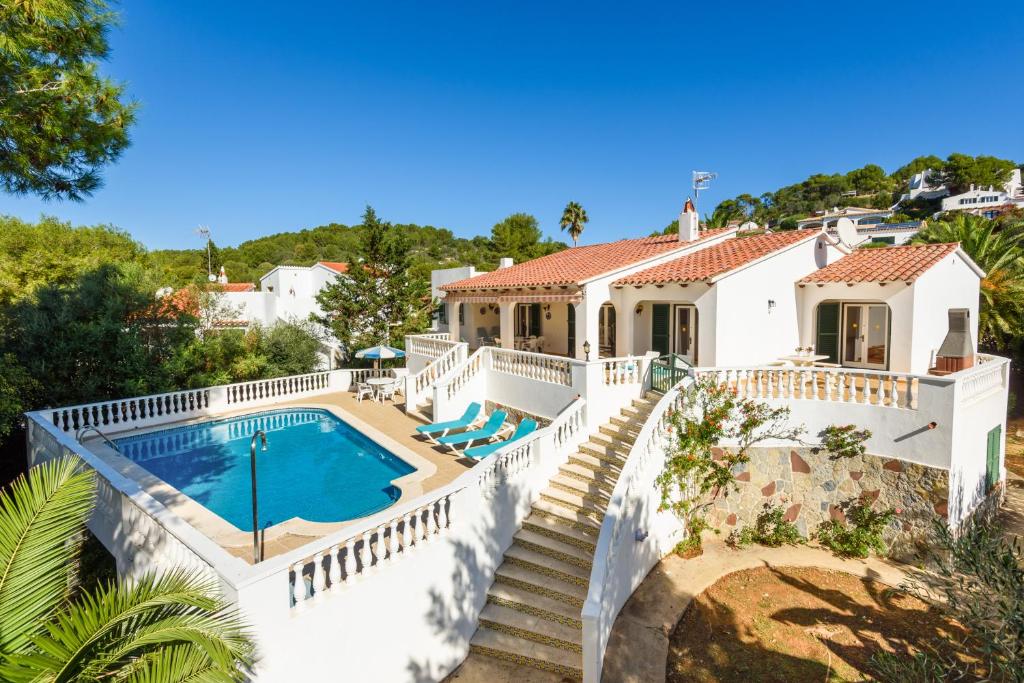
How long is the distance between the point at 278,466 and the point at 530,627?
40.7ft

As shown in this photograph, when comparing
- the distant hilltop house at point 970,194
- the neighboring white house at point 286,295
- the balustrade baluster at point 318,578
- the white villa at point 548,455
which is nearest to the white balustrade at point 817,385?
the white villa at point 548,455

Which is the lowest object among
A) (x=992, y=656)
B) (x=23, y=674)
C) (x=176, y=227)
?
(x=992, y=656)

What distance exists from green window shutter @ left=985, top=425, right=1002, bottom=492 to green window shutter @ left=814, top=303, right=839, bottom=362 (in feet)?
18.9

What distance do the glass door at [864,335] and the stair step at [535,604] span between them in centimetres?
1753

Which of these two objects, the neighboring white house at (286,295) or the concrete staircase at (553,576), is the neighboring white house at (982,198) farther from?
the concrete staircase at (553,576)

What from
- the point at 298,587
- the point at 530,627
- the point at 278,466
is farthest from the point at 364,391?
the point at 298,587

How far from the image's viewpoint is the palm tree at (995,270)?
2770 centimetres

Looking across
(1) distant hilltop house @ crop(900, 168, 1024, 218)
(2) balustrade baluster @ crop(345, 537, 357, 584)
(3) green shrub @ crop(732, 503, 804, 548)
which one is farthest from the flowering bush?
(1) distant hilltop house @ crop(900, 168, 1024, 218)

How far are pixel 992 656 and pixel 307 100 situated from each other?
40933mm

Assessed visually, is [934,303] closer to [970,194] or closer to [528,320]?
[528,320]

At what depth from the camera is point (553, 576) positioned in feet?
43.2

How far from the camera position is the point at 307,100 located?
1387 inches

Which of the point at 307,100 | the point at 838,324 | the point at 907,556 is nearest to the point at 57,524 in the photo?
the point at 907,556

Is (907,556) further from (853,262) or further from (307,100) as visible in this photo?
(307,100)
